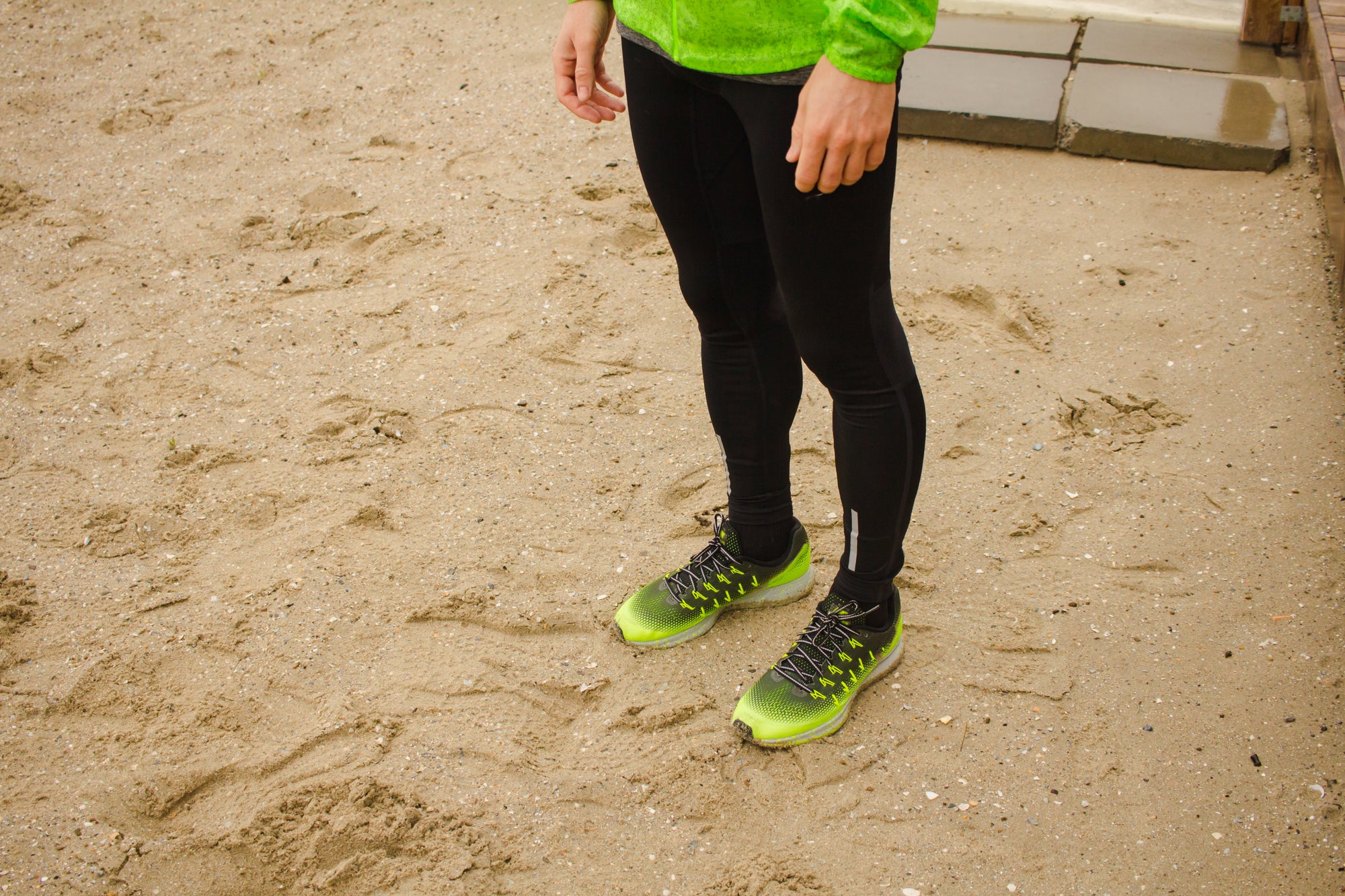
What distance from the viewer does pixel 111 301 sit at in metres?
3.02

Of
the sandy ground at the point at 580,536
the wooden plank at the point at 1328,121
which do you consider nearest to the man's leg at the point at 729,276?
the sandy ground at the point at 580,536

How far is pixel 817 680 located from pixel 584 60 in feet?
3.70

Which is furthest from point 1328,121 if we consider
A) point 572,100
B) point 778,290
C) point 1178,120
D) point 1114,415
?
point 572,100

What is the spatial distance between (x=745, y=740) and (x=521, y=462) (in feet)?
3.22

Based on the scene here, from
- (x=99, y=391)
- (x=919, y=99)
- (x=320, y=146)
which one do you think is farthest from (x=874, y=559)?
(x=320, y=146)

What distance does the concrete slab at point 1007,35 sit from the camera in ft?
13.6

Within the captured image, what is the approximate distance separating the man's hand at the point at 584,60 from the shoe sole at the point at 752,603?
97 cm

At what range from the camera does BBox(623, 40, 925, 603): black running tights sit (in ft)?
4.51

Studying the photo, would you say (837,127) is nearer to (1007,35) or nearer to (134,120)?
(1007,35)

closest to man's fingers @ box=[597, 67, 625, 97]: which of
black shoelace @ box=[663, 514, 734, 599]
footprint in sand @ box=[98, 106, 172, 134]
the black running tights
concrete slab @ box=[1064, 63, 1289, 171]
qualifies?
the black running tights

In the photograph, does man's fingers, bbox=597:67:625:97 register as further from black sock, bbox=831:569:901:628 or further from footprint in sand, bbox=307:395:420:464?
footprint in sand, bbox=307:395:420:464

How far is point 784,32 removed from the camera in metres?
1.28

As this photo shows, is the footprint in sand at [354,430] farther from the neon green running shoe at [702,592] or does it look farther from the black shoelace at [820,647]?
the black shoelace at [820,647]

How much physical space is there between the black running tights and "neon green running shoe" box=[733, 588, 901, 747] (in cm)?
7
